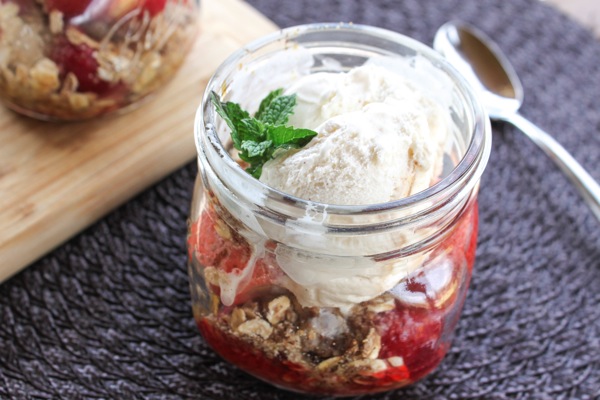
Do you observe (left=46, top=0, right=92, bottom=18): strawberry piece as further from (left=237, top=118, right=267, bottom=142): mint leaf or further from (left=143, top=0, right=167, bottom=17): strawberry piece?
(left=237, top=118, right=267, bottom=142): mint leaf

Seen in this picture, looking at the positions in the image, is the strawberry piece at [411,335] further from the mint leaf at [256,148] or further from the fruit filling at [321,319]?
the mint leaf at [256,148]

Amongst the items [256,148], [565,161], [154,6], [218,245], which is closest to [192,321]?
[218,245]

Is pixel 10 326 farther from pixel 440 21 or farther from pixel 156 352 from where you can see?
pixel 440 21

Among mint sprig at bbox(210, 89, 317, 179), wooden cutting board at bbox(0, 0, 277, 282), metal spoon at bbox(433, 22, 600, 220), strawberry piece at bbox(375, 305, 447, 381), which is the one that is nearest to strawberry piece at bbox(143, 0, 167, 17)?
wooden cutting board at bbox(0, 0, 277, 282)

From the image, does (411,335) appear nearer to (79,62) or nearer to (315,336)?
(315,336)

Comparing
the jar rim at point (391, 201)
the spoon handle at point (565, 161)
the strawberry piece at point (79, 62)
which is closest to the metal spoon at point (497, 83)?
the spoon handle at point (565, 161)

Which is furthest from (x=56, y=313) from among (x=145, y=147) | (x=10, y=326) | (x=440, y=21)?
(x=440, y=21)
